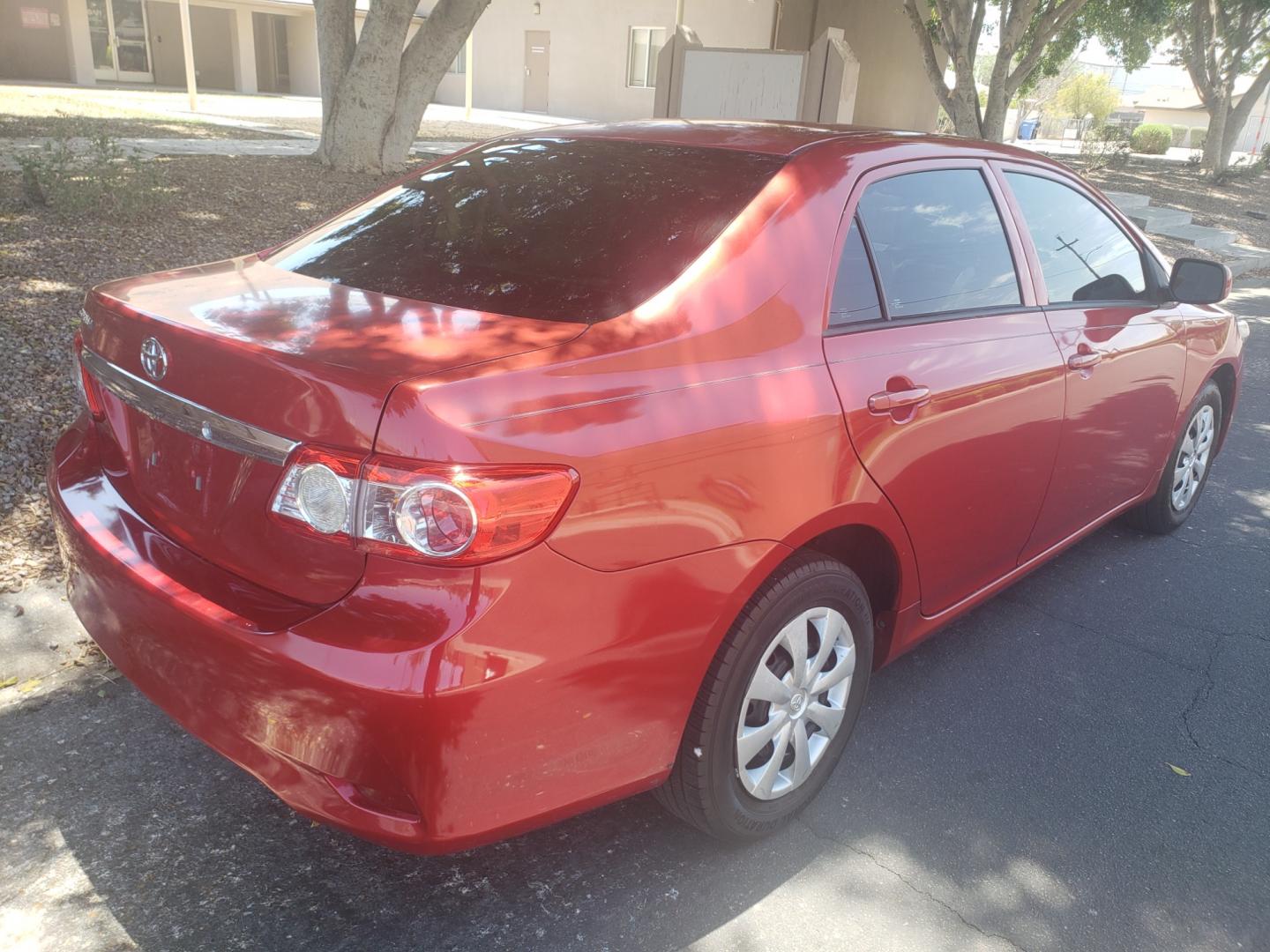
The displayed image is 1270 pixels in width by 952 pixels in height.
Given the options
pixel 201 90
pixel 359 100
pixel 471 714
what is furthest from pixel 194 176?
pixel 201 90

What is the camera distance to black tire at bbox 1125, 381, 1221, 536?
469 centimetres

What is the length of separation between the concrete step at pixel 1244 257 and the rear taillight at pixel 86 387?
1430cm

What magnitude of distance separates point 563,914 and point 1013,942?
1059mm

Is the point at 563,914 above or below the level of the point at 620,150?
below

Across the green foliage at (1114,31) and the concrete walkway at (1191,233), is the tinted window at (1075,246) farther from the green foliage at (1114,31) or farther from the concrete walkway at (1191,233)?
the green foliage at (1114,31)

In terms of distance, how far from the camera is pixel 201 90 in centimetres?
2948

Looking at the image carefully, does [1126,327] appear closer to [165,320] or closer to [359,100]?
[165,320]

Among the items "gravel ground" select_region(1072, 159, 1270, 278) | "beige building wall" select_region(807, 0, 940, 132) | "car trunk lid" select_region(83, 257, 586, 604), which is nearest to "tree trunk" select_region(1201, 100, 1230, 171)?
"gravel ground" select_region(1072, 159, 1270, 278)

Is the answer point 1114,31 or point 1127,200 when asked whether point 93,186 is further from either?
point 1114,31

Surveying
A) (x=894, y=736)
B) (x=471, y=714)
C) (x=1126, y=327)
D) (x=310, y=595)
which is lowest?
(x=894, y=736)

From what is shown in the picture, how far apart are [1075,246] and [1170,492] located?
159 cm

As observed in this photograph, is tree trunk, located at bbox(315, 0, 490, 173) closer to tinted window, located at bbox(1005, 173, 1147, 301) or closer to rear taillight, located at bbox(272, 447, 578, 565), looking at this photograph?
tinted window, located at bbox(1005, 173, 1147, 301)

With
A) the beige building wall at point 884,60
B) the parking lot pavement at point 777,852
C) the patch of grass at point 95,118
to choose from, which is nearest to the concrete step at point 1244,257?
the beige building wall at point 884,60

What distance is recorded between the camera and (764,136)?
10.2 feet
